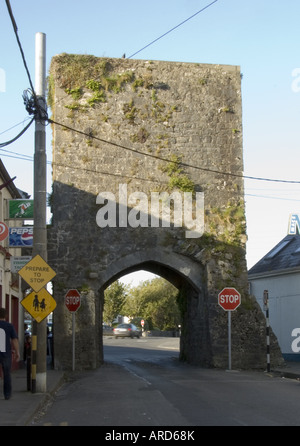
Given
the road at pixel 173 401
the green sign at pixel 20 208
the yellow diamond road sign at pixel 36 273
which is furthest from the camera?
the green sign at pixel 20 208

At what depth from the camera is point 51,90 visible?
1032 inches

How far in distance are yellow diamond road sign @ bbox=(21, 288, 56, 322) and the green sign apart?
7.26 metres

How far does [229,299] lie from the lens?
23.2 m

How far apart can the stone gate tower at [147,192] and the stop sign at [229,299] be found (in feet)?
Result: 5.36

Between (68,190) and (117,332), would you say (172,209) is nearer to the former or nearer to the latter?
(68,190)

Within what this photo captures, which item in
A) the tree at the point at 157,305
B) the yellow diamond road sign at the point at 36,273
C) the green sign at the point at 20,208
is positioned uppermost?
the green sign at the point at 20,208

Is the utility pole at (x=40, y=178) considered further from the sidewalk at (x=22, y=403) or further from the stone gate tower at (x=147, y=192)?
the stone gate tower at (x=147, y=192)

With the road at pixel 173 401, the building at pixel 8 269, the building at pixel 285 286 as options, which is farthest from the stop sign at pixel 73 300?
the building at pixel 285 286

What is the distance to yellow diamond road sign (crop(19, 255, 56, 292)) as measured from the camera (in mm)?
14398

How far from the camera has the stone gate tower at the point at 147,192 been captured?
24.7 m

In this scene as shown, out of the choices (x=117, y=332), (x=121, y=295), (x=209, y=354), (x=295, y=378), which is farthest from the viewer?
(x=121, y=295)

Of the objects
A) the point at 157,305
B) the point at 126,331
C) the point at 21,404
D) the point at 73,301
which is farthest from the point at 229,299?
the point at 157,305
